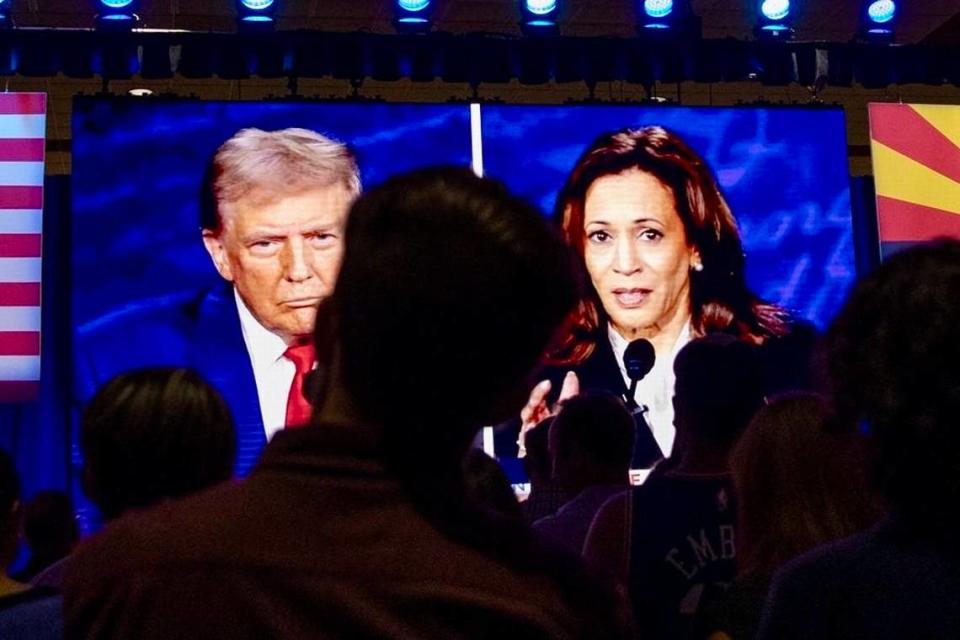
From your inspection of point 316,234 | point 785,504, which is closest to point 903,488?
point 785,504

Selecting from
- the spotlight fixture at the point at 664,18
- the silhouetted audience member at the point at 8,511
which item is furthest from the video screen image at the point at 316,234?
the silhouetted audience member at the point at 8,511

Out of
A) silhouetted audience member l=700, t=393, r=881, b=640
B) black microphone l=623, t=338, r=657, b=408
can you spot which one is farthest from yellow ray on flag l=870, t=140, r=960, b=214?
silhouetted audience member l=700, t=393, r=881, b=640

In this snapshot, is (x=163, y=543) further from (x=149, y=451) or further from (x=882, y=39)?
(x=882, y=39)

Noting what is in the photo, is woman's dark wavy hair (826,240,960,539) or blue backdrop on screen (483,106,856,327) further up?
blue backdrop on screen (483,106,856,327)

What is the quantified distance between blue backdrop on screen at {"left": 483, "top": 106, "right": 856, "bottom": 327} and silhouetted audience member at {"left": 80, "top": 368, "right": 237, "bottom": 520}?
4954 mm

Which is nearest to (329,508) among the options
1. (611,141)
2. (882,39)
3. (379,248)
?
(379,248)

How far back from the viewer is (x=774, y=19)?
685 centimetres

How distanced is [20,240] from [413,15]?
237 centimetres

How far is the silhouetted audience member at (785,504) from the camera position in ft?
5.49

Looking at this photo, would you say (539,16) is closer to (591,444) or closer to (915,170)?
(915,170)

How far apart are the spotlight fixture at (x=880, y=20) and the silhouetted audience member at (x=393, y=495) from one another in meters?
6.70

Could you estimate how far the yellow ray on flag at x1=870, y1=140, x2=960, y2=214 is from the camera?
264 inches

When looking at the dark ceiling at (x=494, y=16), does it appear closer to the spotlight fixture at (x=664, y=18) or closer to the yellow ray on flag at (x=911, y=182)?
the spotlight fixture at (x=664, y=18)

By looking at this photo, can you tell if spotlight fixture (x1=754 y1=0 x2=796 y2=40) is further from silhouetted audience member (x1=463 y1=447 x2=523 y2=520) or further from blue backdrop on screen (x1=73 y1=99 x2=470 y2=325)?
silhouetted audience member (x1=463 y1=447 x2=523 y2=520)
